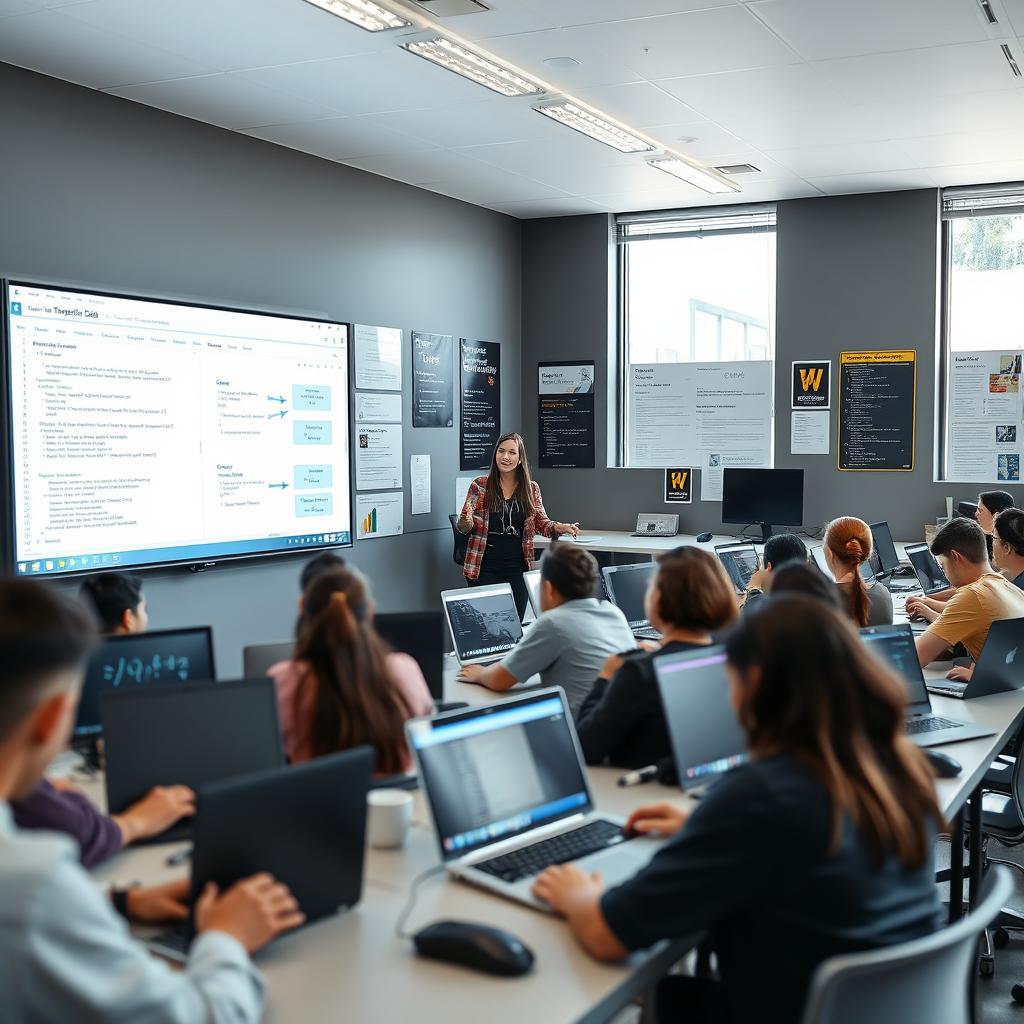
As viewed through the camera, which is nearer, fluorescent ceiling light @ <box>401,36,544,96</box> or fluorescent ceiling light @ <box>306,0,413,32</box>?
fluorescent ceiling light @ <box>306,0,413,32</box>

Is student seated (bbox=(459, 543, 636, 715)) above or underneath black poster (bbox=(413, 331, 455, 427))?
underneath

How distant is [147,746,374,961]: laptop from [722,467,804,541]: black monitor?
5569 millimetres

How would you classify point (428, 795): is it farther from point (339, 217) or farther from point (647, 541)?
point (647, 541)

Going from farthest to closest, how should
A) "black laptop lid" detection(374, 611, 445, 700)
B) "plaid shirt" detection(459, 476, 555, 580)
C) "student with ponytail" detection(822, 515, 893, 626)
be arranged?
"plaid shirt" detection(459, 476, 555, 580) < "student with ponytail" detection(822, 515, 893, 626) < "black laptop lid" detection(374, 611, 445, 700)

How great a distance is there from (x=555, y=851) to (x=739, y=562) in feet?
11.5

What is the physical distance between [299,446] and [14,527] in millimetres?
1716

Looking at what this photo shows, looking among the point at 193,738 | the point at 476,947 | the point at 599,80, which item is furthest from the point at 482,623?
the point at 476,947

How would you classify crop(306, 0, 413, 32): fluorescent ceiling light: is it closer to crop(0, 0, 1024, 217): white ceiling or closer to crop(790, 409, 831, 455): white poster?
crop(0, 0, 1024, 217): white ceiling

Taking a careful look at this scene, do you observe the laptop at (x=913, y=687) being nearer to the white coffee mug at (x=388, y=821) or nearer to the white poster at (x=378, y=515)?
the white coffee mug at (x=388, y=821)

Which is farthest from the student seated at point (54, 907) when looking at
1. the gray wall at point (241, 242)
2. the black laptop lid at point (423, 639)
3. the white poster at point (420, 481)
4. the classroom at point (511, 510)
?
the white poster at point (420, 481)

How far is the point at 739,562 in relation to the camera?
17.5ft

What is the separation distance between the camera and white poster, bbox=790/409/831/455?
714 cm

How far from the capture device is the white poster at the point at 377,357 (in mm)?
6273

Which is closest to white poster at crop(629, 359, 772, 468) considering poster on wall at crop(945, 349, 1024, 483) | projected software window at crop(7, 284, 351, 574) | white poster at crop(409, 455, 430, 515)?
poster on wall at crop(945, 349, 1024, 483)
